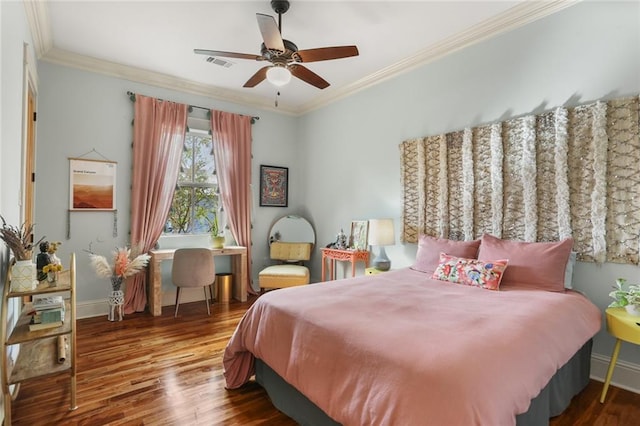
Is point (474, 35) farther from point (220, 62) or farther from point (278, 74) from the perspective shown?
point (220, 62)

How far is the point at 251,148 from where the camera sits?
485 centimetres

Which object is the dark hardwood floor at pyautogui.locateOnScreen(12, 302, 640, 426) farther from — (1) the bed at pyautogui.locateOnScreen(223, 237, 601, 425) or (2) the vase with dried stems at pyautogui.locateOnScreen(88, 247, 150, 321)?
(2) the vase with dried stems at pyautogui.locateOnScreen(88, 247, 150, 321)

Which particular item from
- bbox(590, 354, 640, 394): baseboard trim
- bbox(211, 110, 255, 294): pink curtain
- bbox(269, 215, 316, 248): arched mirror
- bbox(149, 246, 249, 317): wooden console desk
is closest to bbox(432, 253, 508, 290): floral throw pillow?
bbox(590, 354, 640, 394): baseboard trim

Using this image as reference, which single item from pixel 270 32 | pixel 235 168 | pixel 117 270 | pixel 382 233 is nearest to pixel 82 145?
pixel 117 270

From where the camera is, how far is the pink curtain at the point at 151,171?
3.88 metres

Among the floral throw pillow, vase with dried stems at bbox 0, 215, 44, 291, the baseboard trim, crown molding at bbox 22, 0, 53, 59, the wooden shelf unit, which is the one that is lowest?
the baseboard trim

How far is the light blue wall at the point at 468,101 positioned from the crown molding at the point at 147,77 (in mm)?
1110

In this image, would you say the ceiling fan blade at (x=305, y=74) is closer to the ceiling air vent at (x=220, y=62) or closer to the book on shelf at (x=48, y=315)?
the ceiling air vent at (x=220, y=62)

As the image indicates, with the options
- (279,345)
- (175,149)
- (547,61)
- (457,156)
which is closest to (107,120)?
(175,149)

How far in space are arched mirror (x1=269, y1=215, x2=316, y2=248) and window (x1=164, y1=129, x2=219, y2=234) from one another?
0.95 metres

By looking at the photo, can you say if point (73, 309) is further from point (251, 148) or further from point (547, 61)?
point (547, 61)

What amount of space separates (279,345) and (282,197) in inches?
139

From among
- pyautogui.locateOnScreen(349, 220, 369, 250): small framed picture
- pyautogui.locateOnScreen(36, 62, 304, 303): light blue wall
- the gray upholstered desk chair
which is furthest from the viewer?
pyautogui.locateOnScreen(349, 220, 369, 250): small framed picture

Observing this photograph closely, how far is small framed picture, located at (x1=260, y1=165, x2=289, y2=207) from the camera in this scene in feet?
16.4
